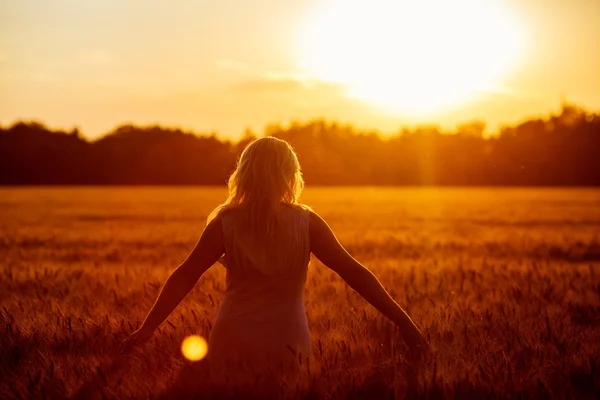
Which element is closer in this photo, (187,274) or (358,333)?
(187,274)

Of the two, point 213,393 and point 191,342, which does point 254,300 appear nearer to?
point 213,393

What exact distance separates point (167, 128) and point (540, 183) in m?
45.8

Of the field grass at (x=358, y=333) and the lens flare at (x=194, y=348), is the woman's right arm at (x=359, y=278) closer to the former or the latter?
the field grass at (x=358, y=333)

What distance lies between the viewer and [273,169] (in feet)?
12.6

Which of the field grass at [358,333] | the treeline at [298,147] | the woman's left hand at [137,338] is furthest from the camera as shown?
the treeline at [298,147]

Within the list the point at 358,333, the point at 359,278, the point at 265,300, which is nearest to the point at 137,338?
the point at 265,300

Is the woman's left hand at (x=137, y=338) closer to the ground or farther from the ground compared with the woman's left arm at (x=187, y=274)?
closer to the ground

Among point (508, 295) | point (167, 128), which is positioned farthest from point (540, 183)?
point (508, 295)

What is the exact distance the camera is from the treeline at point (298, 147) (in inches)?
3196

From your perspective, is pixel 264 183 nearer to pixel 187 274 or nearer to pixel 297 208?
pixel 297 208

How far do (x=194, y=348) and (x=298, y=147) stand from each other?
2889 inches

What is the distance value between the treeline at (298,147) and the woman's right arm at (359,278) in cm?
7140

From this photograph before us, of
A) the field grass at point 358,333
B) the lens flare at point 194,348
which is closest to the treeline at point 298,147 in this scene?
the field grass at point 358,333

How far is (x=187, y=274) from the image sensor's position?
4.07 m
